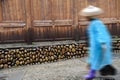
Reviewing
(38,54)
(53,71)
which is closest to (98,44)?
(53,71)

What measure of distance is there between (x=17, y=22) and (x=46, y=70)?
206cm

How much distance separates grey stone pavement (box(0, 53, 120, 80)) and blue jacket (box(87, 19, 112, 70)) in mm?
1521

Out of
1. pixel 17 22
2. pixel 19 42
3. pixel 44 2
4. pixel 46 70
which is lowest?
pixel 46 70

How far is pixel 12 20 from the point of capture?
32.8 ft

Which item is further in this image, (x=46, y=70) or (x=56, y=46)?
(x=56, y=46)

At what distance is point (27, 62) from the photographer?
990 cm

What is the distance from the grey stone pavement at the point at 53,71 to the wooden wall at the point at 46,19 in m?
1.00

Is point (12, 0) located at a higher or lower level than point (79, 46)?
higher

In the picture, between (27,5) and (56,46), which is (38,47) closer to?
(56,46)

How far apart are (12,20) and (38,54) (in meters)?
1.38

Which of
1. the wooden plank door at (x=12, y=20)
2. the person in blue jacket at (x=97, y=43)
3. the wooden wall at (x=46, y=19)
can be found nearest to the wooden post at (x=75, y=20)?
the wooden wall at (x=46, y=19)

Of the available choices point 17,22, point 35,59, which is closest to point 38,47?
point 35,59

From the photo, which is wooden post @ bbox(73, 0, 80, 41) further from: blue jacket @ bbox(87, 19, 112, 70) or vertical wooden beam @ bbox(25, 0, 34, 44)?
blue jacket @ bbox(87, 19, 112, 70)

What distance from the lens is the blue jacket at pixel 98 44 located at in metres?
5.85
